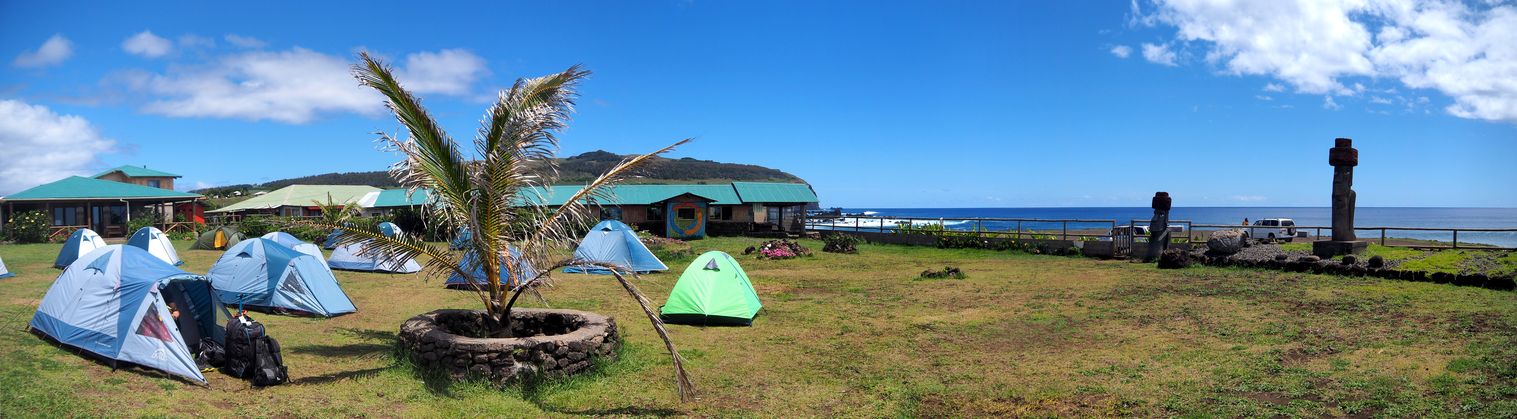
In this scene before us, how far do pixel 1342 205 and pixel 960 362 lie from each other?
14.1 meters

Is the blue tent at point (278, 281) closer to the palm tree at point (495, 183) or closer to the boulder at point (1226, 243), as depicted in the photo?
the palm tree at point (495, 183)

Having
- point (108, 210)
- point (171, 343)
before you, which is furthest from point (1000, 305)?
point (108, 210)

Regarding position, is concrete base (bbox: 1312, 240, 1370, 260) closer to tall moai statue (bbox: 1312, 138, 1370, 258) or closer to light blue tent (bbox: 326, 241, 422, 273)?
tall moai statue (bbox: 1312, 138, 1370, 258)

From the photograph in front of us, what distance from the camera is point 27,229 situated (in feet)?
90.6

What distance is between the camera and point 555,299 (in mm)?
14289

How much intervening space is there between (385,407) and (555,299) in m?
7.16

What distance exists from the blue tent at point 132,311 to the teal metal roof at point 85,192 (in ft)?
96.2

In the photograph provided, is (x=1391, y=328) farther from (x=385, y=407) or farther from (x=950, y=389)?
(x=385, y=407)

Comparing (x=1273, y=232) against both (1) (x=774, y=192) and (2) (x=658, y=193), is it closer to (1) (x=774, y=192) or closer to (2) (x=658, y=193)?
(1) (x=774, y=192)

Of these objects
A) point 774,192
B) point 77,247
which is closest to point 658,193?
point 774,192

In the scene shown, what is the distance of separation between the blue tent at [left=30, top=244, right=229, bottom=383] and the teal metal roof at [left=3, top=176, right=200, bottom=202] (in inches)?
1154

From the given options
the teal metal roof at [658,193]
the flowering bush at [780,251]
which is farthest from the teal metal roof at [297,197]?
the flowering bush at [780,251]

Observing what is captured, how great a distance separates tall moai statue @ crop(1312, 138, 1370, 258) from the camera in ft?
57.8

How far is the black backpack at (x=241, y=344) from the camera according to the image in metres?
7.80
